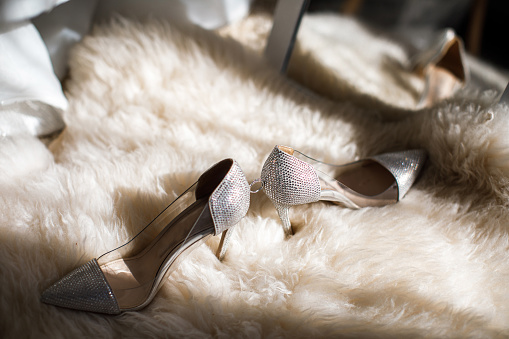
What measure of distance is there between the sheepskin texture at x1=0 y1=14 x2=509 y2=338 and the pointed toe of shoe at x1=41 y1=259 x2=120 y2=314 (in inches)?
0.4

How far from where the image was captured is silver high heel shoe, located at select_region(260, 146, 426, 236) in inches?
18.3

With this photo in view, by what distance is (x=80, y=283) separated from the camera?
1.31 ft

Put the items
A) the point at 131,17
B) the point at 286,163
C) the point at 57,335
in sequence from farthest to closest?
the point at 131,17
the point at 286,163
the point at 57,335

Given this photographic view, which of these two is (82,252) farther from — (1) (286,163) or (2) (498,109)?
(2) (498,109)

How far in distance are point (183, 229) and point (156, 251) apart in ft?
0.16

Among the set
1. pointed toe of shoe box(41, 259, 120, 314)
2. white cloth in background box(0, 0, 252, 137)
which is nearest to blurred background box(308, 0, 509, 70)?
white cloth in background box(0, 0, 252, 137)

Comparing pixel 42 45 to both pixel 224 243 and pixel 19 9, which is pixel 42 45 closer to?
pixel 19 9

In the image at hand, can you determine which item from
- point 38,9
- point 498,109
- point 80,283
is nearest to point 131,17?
point 38,9

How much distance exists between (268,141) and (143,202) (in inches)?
9.8

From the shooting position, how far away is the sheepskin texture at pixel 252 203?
0.39 metres

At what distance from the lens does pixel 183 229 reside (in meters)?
0.46

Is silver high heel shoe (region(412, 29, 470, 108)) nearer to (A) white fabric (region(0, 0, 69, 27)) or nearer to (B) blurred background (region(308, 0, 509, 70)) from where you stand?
(B) blurred background (region(308, 0, 509, 70))

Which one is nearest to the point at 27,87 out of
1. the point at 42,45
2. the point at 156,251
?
the point at 42,45

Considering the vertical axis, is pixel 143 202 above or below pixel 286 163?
below
